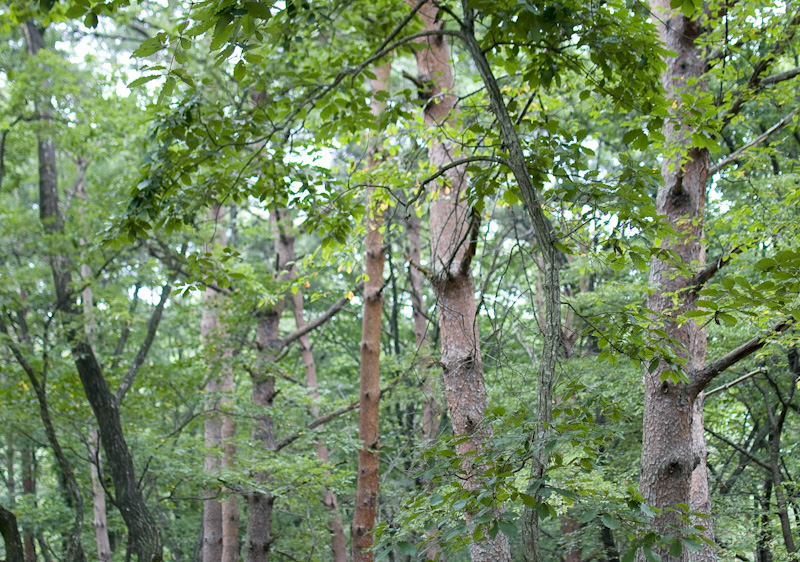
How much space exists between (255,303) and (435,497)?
779 cm

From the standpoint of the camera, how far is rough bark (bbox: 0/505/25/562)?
5945 millimetres

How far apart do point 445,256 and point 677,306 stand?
1778 millimetres

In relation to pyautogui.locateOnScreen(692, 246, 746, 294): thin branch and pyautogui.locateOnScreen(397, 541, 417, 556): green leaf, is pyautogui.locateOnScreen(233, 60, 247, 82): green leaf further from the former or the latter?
pyautogui.locateOnScreen(692, 246, 746, 294): thin branch

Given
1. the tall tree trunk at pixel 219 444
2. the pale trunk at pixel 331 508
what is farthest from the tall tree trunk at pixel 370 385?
the pale trunk at pixel 331 508

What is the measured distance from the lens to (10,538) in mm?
6008

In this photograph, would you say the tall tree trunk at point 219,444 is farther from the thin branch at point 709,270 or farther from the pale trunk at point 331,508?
the thin branch at point 709,270

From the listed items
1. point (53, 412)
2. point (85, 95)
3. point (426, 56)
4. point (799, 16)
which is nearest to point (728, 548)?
point (799, 16)

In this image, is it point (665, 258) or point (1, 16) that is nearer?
point (665, 258)

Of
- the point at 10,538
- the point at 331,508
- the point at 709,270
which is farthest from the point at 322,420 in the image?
the point at 709,270

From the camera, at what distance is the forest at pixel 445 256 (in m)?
2.50

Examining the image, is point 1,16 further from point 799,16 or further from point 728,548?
point 728,548

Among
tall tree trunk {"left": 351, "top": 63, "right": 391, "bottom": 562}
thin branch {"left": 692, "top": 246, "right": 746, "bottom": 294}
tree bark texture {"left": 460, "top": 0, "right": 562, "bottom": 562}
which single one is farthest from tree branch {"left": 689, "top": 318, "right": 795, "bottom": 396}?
tall tree trunk {"left": 351, "top": 63, "right": 391, "bottom": 562}

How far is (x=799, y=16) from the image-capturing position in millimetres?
5105

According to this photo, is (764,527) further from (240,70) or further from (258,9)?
(258,9)
